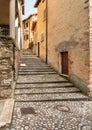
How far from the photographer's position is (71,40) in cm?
830

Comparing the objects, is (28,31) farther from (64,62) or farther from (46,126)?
(46,126)

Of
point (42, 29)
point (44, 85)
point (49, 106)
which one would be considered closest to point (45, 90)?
point (44, 85)

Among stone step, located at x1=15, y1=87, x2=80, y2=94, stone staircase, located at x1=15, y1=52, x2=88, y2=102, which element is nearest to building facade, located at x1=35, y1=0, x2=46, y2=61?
stone staircase, located at x1=15, y1=52, x2=88, y2=102

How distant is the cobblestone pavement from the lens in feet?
14.6

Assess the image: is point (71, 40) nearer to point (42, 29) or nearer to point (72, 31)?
point (72, 31)

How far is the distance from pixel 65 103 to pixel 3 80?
8.24ft

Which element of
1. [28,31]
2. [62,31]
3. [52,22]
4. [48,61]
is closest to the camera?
[62,31]

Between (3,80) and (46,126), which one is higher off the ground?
(3,80)

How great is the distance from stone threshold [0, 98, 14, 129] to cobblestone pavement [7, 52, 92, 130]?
0.16m

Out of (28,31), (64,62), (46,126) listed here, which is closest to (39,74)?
(64,62)

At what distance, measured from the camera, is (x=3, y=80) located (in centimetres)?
646

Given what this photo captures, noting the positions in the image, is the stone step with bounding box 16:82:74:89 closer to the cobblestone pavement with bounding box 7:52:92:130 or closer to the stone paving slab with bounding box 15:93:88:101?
the cobblestone pavement with bounding box 7:52:92:130

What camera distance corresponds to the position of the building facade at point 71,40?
6809 millimetres

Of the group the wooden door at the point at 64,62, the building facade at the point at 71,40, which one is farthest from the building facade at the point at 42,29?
the wooden door at the point at 64,62
